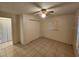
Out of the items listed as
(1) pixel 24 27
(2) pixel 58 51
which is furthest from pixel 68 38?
(1) pixel 24 27

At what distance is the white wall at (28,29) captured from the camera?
1053 millimetres

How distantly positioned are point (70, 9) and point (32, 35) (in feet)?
1.97

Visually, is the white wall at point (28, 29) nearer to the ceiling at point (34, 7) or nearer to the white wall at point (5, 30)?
the ceiling at point (34, 7)

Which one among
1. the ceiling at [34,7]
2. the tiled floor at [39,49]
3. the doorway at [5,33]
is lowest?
the tiled floor at [39,49]

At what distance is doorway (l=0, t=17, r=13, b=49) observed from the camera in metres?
1.07


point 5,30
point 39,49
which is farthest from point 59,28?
point 5,30

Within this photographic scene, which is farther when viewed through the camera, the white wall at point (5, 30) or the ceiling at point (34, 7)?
the white wall at point (5, 30)

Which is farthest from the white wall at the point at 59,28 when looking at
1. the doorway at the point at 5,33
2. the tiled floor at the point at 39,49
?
the doorway at the point at 5,33

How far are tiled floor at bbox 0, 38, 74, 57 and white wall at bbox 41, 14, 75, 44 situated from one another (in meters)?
0.07

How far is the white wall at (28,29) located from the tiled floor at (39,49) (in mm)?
73

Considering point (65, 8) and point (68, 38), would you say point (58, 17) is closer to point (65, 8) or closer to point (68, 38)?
point (65, 8)

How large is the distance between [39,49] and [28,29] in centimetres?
33

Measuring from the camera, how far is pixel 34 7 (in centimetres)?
96

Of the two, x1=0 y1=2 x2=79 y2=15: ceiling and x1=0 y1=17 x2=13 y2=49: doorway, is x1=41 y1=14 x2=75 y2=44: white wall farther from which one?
x1=0 y1=17 x2=13 y2=49: doorway
